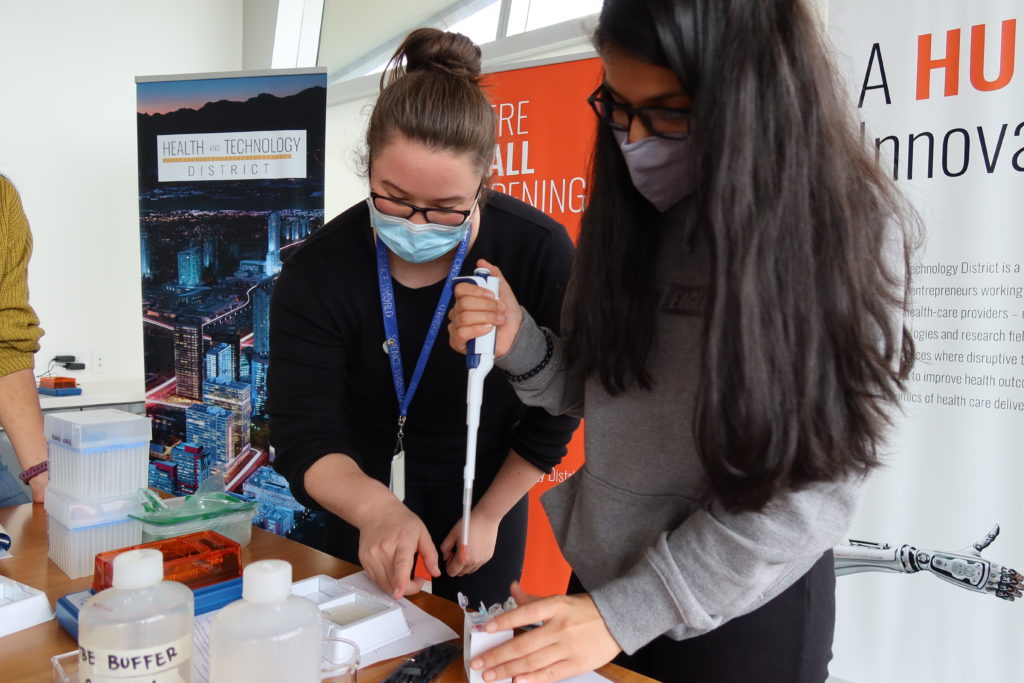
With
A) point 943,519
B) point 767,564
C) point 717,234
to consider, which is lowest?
point 943,519

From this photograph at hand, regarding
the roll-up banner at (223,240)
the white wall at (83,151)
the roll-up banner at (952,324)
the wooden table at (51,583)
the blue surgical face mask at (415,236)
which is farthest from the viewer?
the white wall at (83,151)

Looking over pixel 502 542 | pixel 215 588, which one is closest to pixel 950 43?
pixel 502 542

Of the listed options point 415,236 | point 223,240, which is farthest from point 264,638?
point 223,240

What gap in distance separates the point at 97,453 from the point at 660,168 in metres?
0.98

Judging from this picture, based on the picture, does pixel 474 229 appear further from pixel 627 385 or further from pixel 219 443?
→ pixel 219 443

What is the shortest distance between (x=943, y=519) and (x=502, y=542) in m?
1.42

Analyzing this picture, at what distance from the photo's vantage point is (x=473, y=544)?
1.27 m

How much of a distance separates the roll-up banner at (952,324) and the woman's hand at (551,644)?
1.41 m

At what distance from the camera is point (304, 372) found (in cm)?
131

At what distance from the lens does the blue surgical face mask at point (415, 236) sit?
1.23 m

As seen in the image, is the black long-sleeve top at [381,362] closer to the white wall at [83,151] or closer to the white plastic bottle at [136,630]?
the white plastic bottle at [136,630]

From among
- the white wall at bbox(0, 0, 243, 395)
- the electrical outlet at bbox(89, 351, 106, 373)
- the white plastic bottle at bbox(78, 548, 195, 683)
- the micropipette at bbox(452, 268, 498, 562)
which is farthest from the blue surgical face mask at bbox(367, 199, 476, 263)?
the electrical outlet at bbox(89, 351, 106, 373)

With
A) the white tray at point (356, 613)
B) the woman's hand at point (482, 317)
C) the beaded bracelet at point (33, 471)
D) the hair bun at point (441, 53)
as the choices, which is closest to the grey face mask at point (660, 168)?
the woman's hand at point (482, 317)

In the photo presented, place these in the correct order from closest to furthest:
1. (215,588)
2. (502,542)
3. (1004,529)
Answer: (215,588)
(502,542)
(1004,529)
